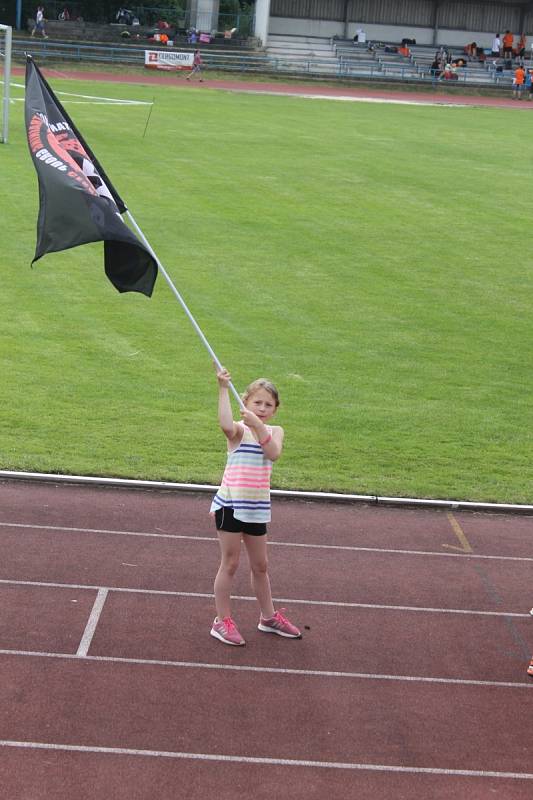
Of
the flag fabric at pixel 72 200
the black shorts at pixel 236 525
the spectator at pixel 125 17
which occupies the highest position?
the spectator at pixel 125 17

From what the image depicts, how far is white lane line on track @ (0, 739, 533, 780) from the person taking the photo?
716 centimetres

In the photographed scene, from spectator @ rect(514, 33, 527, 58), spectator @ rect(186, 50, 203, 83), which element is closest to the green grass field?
spectator @ rect(186, 50, 203, 83)

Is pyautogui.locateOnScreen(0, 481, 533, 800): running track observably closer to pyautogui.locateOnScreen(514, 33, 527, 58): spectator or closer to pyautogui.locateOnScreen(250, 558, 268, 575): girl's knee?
pyautogui.locateOnScreen(250, 558, 268, 575): girl's knee

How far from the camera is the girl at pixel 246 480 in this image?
323 inches

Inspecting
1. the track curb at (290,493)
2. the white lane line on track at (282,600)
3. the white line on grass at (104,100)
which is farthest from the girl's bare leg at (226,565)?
the white line on grass at (104,100)

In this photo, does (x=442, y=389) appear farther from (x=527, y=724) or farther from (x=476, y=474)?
(x=527, y=724)

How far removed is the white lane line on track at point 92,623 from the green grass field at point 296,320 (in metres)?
3.14

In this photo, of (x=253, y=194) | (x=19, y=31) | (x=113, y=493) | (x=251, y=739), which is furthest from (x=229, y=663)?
(x=19, y=31)

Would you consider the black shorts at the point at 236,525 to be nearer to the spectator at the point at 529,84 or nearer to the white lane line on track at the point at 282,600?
the white lane line on track at the point at 282,600

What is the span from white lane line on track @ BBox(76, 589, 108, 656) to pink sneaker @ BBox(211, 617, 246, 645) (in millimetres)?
967

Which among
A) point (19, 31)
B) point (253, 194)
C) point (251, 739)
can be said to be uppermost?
point (19, 31)

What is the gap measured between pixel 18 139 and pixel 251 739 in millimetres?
27529

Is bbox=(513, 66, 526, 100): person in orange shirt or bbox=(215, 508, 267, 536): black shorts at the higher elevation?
bbox=(513, 66, 526, 100): person in orange shirt

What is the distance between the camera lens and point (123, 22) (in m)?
62.3
